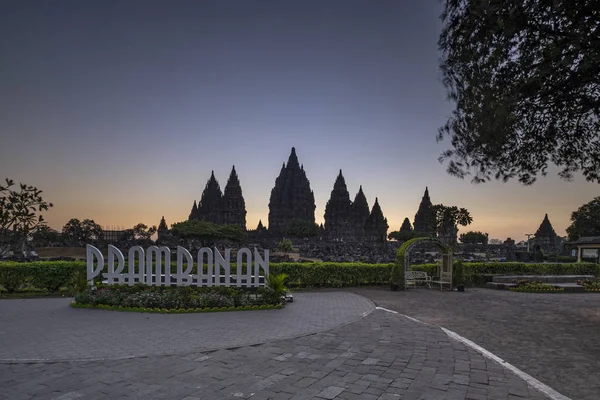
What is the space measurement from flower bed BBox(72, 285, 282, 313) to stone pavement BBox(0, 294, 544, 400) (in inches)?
159

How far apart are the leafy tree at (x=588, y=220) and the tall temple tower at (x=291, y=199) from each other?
53.1 meters

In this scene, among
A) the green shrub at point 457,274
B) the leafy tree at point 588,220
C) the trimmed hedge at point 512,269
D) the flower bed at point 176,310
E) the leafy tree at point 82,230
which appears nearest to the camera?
the flower bed at point 176,310

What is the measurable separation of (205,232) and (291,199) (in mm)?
40563

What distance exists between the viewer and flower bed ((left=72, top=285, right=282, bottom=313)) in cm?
1123

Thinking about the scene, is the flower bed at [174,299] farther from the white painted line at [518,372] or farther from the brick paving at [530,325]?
the white painted line at [518,372]

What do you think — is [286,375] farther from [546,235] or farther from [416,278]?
[546,235]

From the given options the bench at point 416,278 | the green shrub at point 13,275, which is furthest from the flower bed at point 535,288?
the green shrub at point 13,275

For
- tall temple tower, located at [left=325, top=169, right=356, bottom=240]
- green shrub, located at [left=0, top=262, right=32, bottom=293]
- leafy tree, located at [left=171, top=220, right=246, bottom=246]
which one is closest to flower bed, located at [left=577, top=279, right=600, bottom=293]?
green shrub, located at [left=0, top=262, right=32, bottom=293]

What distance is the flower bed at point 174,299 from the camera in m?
11.2

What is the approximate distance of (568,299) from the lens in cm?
1506

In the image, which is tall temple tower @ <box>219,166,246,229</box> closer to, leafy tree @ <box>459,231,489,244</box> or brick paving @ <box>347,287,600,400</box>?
leafy tree @ <box>459,231,489,244</box>

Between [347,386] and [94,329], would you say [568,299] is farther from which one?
[94,329]

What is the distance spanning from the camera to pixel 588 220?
205ft

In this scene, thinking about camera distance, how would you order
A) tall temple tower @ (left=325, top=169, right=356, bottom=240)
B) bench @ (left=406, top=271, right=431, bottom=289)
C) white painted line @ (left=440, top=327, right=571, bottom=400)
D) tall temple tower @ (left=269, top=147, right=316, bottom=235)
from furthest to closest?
tall temple tower @ (left=269, top=147, right=316, bottom=235) → tall temple tower @ (left=325, top=169, right=356, bottom=240) → bench @ (left=406, top=271, right=431, bottom=289) → white painted line @ (left=440, top=327, right=571, bottom=400)
